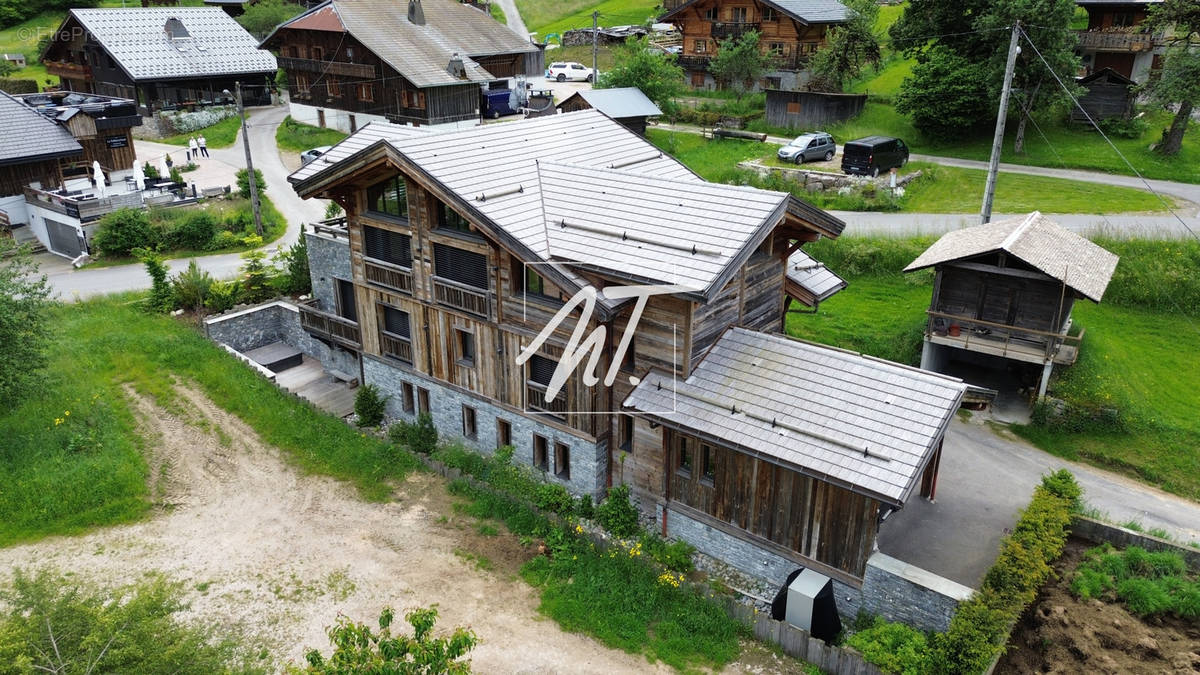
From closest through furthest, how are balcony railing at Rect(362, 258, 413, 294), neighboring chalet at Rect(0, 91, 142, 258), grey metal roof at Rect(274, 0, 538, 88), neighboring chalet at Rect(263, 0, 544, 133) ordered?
balcony railing at Rect(362, 258, 413, 294)
neighboring chalet at Rect(0, 91, 142, 258)
neighboring chalet at Rect(263, 0, 544, 133)
grey metal roof at Rect(274, 0, 538, 88)

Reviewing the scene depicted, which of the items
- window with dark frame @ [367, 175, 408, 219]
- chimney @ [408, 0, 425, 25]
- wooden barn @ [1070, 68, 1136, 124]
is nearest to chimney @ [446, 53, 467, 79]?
chimney @ [408, 0, 425, 25]

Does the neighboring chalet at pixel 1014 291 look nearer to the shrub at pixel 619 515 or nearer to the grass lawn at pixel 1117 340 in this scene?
the grass lawn at pixel 1117 340

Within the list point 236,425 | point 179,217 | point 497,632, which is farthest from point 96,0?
point 497,632

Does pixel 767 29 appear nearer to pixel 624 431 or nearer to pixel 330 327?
pixel 330 327

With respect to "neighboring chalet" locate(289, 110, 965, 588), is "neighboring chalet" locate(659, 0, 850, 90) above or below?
above

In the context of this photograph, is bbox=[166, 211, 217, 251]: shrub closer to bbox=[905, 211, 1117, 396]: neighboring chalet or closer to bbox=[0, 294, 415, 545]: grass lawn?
bbox=[0, 294, 415, 545]: grass lawn

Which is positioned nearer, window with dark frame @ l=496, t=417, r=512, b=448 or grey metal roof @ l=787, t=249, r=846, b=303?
window with dark frame @ l=496, t=417, r=512, b=448

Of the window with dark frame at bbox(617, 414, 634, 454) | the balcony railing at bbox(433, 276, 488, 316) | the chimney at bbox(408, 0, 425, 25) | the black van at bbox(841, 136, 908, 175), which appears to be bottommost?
the window with dark frame at bbox(617, 414, 634, 454)
